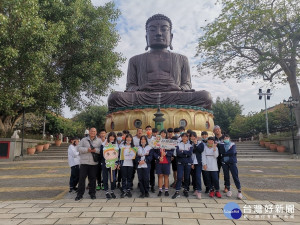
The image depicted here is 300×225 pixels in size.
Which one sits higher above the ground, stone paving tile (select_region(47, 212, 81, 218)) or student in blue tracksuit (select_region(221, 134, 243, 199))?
student in blue tracksuit (select_region(221, 134, 243, 199))

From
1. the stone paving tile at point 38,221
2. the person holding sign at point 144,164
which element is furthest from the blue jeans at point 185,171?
the stone paving tile at point 38,221

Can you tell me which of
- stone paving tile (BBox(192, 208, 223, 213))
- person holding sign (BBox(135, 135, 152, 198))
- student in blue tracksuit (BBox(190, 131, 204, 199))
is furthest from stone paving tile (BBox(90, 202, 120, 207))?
student in blue tracksuit (BBox(190, 131, 204, 199))

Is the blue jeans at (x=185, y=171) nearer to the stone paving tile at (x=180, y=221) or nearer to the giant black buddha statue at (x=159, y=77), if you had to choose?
the stone paving tile at (x=180, y=221)

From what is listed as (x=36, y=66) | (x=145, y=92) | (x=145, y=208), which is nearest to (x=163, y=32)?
(x=145, y=92)

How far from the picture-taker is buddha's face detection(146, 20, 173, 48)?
15.9 m

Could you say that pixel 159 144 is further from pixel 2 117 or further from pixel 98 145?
pixel 2 117

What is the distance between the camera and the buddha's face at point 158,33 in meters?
15.9

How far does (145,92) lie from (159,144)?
376 inches

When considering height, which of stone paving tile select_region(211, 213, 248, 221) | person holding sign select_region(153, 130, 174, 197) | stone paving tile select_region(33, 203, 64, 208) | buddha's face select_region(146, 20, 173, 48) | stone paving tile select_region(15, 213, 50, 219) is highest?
buddha's face select_region(146, 20, 173, 48)

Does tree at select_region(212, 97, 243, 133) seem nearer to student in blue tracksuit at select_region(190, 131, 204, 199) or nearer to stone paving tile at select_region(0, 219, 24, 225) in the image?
student in blue tracksuit at select_region(190, 131, 204, 199)

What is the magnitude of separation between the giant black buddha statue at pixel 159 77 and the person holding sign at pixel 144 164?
→ 8.71 meters

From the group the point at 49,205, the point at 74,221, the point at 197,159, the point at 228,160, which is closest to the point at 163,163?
the point at 197,159

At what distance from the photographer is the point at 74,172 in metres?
5.21

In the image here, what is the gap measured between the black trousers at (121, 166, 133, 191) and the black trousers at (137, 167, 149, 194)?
22 cm
